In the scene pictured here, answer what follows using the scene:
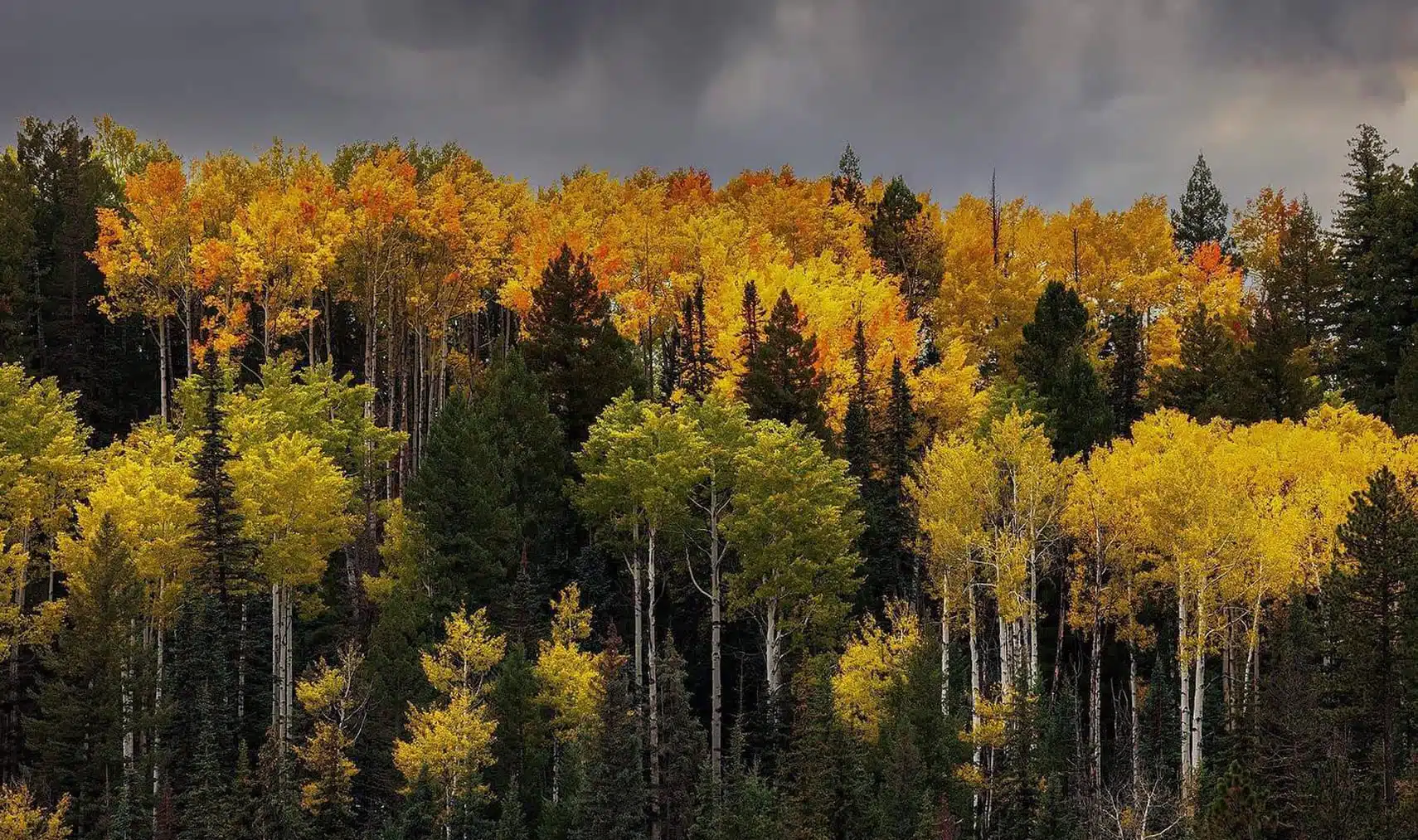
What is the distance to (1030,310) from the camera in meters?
75.9

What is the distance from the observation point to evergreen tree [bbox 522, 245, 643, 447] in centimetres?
6134

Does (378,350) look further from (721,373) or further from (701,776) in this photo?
(701,776)

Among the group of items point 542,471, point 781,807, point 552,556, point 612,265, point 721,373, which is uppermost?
point 612,265

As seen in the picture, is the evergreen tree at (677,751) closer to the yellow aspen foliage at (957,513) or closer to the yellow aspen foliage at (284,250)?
the yellow aspen foliage at (957,513)

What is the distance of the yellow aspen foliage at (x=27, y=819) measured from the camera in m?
43.4

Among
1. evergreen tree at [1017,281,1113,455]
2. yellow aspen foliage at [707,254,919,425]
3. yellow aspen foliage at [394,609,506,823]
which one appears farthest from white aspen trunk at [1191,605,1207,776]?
yellow aspen foliage at [394,609,506,823]

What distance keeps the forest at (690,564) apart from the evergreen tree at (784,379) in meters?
0.21

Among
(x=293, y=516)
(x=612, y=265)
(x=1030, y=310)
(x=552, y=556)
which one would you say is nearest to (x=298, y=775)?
(x=293, y=516)

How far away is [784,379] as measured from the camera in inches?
2341

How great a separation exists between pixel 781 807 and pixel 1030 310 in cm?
3953

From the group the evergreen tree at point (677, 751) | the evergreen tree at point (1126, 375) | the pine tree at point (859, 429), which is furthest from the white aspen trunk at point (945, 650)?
the evergreen tree at point (1126, 375)

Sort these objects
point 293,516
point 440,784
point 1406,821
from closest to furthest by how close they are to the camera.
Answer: point 1406,821 < point 440,784 < point 293,516

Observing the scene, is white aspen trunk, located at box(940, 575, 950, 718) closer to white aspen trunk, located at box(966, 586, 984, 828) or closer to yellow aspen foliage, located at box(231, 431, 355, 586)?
white aspen trunk, located at box(966, 586, 984, 828)

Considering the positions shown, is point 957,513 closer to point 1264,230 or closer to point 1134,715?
point 1134,715
